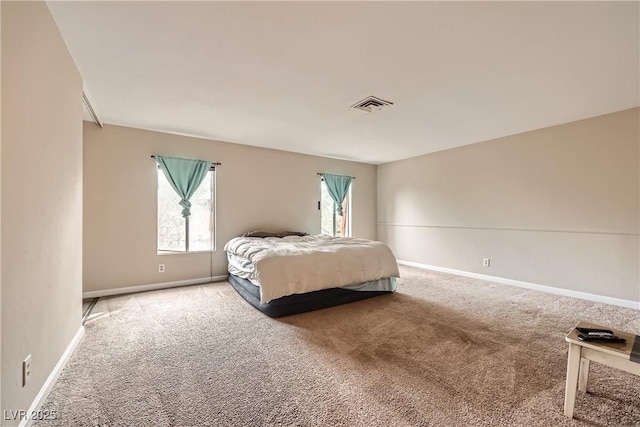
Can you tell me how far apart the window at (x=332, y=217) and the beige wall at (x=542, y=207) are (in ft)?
4.82

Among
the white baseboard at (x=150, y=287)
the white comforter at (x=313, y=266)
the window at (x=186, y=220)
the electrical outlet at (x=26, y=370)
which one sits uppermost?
the window at (x=186, y=220)

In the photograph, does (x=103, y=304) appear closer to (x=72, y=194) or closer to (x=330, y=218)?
(x=72, y=194)

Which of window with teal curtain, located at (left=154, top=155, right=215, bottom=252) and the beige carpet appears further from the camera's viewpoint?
window with teal curtain, located at (left=154, top=155, right=215, bottom=252)

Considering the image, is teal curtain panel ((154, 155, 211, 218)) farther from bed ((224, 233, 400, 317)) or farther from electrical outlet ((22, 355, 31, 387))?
electrical outlet ((22, 355, 31, 387))

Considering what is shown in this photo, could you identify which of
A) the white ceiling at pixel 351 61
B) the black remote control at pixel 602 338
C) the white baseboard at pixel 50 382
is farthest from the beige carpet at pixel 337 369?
the white ceiling at pixel 351 61

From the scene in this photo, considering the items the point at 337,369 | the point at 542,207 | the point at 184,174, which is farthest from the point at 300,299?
the point at 542,207

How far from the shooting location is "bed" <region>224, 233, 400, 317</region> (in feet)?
9.43

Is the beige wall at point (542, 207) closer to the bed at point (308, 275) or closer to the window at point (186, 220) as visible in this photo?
the bed at point (308, 275)

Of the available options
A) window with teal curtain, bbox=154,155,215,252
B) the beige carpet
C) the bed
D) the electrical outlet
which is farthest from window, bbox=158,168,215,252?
the electrical outlet

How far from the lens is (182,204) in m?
4.16

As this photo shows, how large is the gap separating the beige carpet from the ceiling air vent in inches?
92.1

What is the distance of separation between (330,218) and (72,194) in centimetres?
442

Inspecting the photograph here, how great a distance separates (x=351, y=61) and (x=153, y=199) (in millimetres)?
3446

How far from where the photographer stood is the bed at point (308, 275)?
287cm
